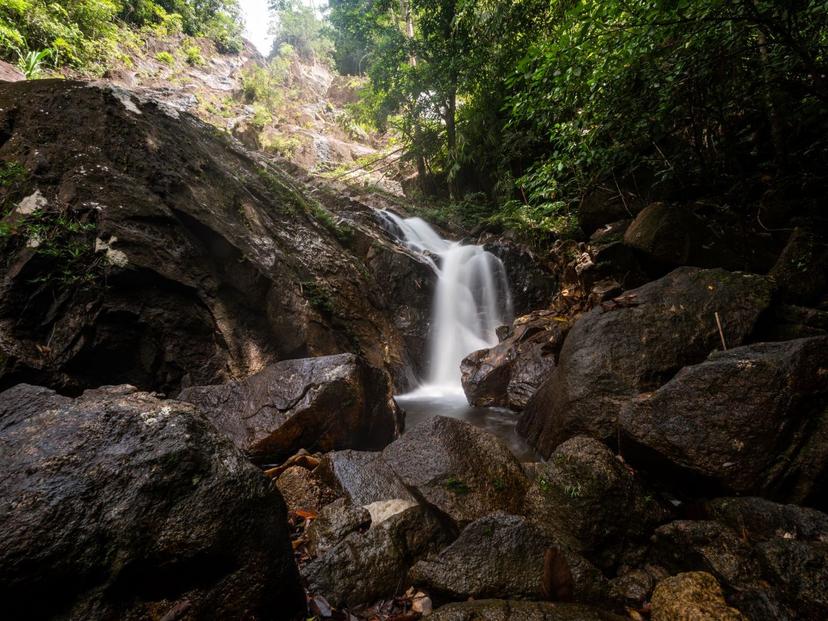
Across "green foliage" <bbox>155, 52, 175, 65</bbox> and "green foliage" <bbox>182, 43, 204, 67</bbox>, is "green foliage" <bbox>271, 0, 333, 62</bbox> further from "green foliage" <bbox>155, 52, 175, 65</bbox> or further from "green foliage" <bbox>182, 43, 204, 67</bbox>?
"green foliage" <bbox>155, 52, 175, 65</bbox>

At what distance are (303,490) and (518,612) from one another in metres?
2.25

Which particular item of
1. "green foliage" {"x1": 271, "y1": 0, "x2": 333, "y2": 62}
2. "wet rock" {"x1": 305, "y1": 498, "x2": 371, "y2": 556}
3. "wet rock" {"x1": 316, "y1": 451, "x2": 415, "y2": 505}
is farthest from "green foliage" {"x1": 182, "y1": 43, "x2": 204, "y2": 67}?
"wet rock" {"x1": 305, "y1": 498, "x2": 371, "y2": 556}

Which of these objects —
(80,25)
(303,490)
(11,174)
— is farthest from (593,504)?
(80,25)

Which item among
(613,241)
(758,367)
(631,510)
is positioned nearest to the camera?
(631,510)

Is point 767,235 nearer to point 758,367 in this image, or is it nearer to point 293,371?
point 758,367

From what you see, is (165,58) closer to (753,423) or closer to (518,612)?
(518,612)

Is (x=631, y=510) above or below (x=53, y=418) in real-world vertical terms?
below

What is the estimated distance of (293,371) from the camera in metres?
4.76

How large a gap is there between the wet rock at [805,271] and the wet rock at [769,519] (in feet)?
12.5

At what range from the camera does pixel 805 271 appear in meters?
5.03

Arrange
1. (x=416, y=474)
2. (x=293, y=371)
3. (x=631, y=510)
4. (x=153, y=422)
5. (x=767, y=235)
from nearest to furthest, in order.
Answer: (x=153, y=422) → (x=631, y=510) → (x=416, y=474) → (x=293, y=371) → (x=767, y=235)

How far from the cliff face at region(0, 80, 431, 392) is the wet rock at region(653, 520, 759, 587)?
544 cm

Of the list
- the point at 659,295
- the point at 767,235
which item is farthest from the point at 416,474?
the point at 767,235

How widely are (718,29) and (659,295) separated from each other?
135 inches
